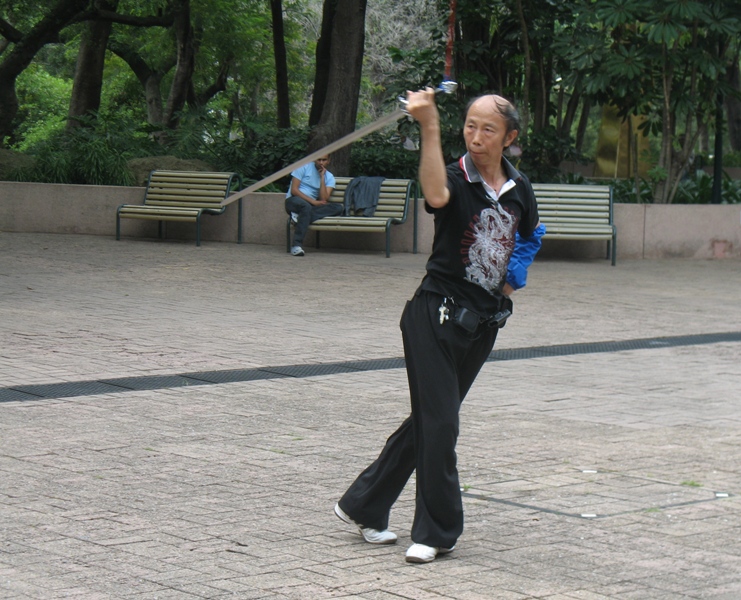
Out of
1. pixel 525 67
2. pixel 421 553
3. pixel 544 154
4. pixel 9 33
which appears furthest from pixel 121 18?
pixel 421 553

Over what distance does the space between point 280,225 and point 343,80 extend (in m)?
2.51

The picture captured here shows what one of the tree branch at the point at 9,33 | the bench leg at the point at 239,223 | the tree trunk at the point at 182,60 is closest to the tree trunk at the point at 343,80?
the bench leg at the point at 239,223

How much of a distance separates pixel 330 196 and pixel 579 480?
11587 mm

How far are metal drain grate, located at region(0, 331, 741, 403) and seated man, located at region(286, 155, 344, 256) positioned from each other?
689 cm

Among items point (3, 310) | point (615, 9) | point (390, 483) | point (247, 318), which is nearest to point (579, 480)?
point (390, 483)

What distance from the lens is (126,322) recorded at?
1013cm

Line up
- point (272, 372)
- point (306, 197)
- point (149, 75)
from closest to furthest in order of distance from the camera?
point (272, 372) → point (306, 197) → point (149, 75)

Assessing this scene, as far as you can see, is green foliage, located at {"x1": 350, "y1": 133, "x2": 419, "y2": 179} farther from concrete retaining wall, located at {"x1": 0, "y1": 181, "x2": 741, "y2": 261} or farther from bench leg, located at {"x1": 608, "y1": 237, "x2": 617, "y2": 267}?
bench leg, located at {"x1": 608, "y1": 237, "x2": 617, "y2": 267}

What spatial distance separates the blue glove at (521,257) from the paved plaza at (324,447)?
38.0 inches

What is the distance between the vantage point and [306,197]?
16109 mm

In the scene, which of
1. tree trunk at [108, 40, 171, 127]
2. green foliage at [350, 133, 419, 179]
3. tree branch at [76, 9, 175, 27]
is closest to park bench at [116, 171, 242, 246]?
green foliage at [350, 133, 419, 179]

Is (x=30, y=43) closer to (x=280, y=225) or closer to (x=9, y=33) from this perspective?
(x=9, y=33)

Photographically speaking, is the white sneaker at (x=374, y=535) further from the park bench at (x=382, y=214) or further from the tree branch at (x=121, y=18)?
the tree branch at (x=121, y=18)

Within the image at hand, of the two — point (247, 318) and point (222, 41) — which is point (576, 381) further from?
point (222, 41)
